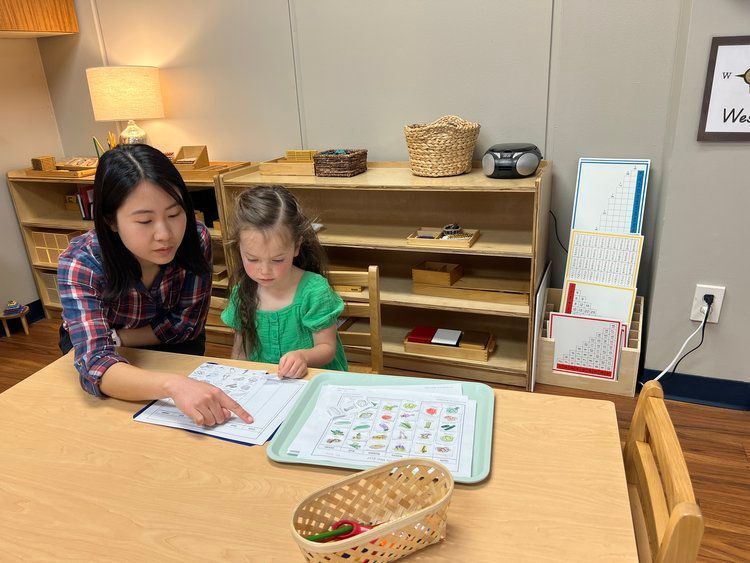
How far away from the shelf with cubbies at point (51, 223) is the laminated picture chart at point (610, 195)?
1630mm

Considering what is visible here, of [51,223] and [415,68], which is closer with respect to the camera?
[415,68]

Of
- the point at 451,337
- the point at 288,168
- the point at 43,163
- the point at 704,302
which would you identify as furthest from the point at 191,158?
the point at 704,302

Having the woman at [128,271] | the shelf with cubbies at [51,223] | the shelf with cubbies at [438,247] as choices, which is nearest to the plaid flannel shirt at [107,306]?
the woman at [128,271]

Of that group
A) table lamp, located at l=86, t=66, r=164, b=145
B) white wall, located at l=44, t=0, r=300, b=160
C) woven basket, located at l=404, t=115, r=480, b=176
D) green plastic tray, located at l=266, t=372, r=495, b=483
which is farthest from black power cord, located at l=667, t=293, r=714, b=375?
table lamp, located at l=86, t=66, r=164, b=145

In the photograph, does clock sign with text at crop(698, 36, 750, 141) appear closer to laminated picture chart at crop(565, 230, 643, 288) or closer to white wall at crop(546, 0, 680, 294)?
white wall at crop(546, 0, 680, 294)

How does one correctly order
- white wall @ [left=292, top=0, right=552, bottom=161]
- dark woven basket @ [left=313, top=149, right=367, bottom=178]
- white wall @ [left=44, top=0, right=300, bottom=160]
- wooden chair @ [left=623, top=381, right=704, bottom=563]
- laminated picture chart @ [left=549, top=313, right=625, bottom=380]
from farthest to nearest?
white wall @ [left=44, top=0, right=300, bottom=160] < dark woven basket @ [left=313, top=149, right=367, bottom=178] < white wall @ [left=292, top=0, right=552, bottom=161] < laminated picture chart @ [left=549, top=313, right=625, bottom=380] < wooden chair @ [left=623, top=381, right=704, bottom=563]

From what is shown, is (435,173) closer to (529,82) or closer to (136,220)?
(529,82)

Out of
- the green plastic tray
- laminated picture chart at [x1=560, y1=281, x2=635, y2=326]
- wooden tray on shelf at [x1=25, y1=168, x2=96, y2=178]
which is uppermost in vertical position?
wooden tray on shelf at [x1=25, y1=168, x2=96, y2=178]

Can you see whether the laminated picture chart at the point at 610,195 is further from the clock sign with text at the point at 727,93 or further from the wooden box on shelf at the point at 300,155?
the wooden box on shelf at the point at 300,155

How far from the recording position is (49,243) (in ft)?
10.5

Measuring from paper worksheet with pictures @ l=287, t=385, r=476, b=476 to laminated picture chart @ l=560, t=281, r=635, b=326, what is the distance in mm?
1394

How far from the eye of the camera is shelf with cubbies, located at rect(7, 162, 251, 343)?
2.86 m

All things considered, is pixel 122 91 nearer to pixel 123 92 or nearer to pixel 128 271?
pixel 123 92

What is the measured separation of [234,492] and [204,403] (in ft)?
0.73
